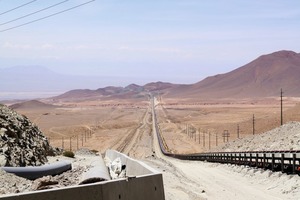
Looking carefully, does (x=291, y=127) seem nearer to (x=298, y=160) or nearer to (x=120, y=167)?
(x=298, y=160)

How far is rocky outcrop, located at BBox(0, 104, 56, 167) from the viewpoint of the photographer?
2373 cm

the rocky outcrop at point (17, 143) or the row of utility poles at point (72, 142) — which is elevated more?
the rocky outcrop at point (17, 143)

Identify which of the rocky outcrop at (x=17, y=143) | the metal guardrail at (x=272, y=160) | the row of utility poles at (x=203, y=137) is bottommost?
the row of utility poles at (x=203, y=137)

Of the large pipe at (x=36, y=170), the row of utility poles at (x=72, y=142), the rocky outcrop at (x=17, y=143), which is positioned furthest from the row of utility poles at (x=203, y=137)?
the large pipe at (x=36, y=170)

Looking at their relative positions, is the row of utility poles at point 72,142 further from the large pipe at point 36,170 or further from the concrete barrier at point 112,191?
the concrete barrier at point 112,191

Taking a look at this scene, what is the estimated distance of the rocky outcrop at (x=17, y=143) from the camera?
23731 millimetres

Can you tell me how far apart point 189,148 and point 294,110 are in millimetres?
53415

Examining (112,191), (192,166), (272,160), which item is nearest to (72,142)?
(192,166)

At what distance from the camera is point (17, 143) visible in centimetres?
2675

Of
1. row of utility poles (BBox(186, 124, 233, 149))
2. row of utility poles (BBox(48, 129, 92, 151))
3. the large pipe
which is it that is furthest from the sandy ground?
the large pipe

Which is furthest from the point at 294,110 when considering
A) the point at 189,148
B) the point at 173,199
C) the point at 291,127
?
the point at 173,199

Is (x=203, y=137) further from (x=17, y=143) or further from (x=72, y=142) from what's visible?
(x=17, y=143)

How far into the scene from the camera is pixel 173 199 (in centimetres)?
1516

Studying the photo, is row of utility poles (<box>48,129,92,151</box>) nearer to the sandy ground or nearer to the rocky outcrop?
the sandy ground
